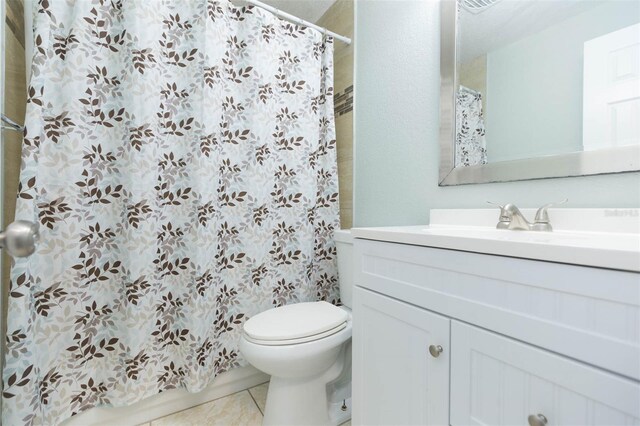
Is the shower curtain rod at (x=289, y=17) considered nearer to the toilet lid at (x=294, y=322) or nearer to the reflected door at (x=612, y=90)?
the reflected door at (x=612, y=90)

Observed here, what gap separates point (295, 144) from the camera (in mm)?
1521

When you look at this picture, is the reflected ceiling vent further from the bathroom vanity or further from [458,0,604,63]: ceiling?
the bathroom vanity

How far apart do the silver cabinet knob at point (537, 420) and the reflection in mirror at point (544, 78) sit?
0.70 metres

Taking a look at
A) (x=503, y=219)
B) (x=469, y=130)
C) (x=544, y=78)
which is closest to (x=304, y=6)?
(x=469, y=130)

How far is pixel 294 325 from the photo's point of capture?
3.63ft

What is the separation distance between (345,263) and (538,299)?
967 millimetres

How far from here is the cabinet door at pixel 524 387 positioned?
0.45 meters

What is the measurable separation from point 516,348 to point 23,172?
1.46 m

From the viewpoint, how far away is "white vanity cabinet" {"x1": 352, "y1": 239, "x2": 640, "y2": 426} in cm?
45

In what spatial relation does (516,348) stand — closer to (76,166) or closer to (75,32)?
(76,166)

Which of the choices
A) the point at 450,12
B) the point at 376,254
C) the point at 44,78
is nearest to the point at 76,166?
the point at 44,78

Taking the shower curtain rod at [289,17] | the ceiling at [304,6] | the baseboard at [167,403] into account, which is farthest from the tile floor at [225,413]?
the ceiling at [304,6]

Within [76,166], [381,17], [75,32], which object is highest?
[381,17]

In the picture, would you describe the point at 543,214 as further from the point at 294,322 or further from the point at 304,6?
the point at 304,6
